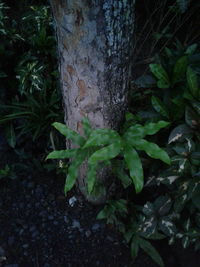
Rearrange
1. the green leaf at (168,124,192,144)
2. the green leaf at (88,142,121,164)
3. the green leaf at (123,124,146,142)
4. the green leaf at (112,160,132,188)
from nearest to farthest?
the green leaf at (88,142,121,164), the green leaf at (123,124,146,142), the green leaf at (168,124,192,144), the green leaf at (112,160,132,188)

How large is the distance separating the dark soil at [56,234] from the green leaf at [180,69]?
111 centimetres

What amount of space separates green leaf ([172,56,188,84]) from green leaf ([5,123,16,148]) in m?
1.45

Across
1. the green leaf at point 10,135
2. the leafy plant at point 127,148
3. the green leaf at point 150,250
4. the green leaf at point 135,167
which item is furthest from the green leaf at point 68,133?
the green leaf at point 10,135

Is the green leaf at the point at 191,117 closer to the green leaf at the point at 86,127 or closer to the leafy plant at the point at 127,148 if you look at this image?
the leafy plant at the point at 127,148

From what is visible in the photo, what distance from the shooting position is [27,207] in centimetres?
260

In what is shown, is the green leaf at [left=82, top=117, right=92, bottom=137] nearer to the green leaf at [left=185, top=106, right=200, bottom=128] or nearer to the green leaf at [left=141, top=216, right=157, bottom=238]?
the green leaf at [left=185, top=106, right=200, bottom=128]

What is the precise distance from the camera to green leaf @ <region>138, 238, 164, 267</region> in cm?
226

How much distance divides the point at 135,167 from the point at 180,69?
2.56ft

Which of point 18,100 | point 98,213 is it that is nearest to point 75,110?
point 98,213

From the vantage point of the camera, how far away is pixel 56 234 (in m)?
2.46

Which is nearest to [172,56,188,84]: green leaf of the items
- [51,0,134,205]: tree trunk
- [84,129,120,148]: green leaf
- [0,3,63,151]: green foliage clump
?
[51,0,134,205]: tree trunk

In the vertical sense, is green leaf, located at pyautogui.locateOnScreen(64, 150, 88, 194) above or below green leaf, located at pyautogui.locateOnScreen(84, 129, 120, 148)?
below

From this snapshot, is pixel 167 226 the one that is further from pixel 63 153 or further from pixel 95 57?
pixel 95 57

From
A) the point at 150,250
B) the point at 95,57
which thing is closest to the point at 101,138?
the point at 95,57
